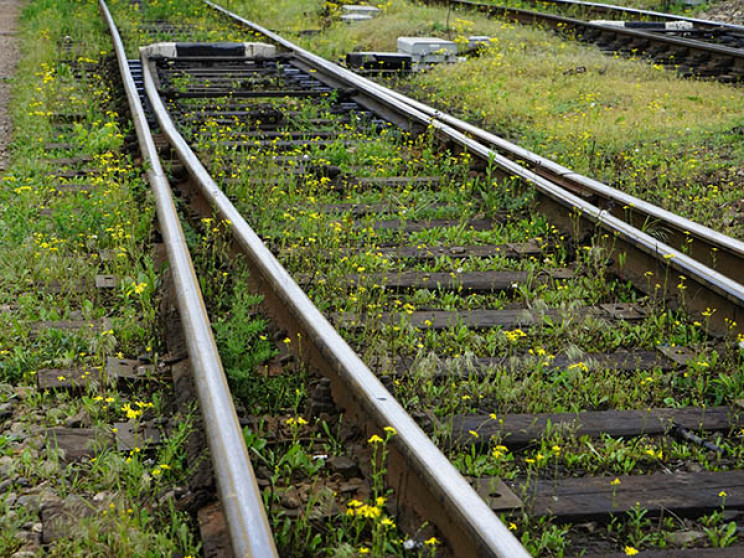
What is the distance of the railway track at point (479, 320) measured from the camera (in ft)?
10.3

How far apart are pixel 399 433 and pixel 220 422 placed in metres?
0.58

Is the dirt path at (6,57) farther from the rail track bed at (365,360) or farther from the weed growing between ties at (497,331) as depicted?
the weed growing between ties at (497,331)

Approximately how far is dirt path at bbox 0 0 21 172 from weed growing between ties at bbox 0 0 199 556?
166 mm

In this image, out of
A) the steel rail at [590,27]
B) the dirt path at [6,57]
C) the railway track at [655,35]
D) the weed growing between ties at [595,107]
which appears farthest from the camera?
the steel rail at [590,27]

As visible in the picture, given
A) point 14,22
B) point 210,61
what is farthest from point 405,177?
point 14,22

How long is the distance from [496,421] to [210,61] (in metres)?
9.50

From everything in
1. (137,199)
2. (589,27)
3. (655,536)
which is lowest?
(655,536)

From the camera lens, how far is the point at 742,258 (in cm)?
489

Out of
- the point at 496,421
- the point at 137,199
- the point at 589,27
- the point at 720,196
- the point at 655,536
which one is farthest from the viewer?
the point at 589,27

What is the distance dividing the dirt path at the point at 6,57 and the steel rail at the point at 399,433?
3.93 m

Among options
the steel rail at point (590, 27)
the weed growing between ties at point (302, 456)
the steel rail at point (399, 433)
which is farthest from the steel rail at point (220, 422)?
the steel rail at point (590, 27)

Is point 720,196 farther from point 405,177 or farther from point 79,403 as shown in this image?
point 79,403

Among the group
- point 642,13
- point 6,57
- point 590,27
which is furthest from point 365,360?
point 642,13

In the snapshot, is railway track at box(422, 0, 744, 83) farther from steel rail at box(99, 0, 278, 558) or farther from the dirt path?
steel rail at box(99, 0, 278, 558)
